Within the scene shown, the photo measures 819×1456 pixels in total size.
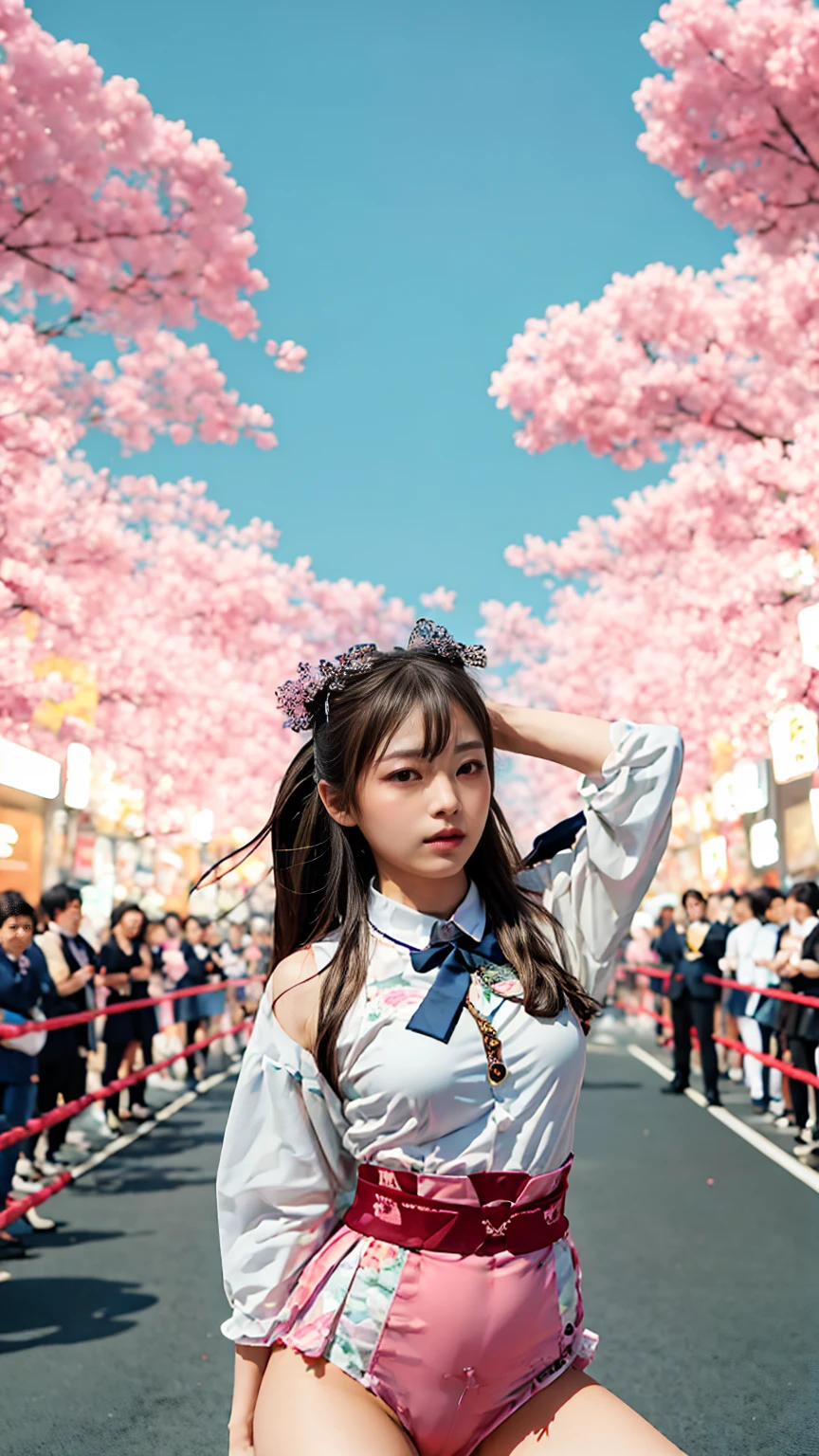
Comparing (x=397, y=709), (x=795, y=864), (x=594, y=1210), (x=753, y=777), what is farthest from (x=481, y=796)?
(x=795, y=864)

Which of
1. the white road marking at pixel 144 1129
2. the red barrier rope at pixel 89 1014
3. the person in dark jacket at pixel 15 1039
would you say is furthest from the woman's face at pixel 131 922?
the person in dark jacket at pixel 15 1039

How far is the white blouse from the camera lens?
206cm

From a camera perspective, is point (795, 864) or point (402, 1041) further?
point (795, 864)

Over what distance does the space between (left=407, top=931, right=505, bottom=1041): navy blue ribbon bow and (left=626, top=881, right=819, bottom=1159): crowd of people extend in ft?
28.5

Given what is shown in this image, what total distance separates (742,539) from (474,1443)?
2112cm

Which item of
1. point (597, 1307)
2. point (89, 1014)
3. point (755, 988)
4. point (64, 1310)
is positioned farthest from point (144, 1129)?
point (597, 1307)

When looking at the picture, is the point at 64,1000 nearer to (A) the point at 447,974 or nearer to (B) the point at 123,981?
(B) the point at 123,981

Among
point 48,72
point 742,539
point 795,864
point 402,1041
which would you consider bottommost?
point 402,1041

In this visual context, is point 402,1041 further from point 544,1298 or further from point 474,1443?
point 474,1443

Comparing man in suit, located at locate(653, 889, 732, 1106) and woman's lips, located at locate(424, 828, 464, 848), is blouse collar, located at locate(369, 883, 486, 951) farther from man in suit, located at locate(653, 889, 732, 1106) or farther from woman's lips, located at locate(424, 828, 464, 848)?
man in suit, located at locate(653, 889, 732, 1106)

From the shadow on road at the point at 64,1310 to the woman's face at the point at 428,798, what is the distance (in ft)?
14.5

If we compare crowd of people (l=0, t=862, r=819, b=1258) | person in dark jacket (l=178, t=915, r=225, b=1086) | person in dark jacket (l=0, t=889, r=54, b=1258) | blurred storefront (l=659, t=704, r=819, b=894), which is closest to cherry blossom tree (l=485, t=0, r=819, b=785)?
blurred storefront (l=659, t=704, r=819, b=894)

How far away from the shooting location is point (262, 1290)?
6.85ft

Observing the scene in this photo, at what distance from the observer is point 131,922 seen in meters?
12.9
